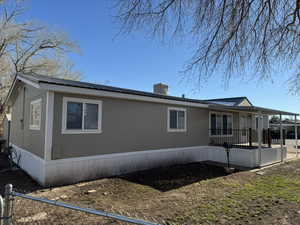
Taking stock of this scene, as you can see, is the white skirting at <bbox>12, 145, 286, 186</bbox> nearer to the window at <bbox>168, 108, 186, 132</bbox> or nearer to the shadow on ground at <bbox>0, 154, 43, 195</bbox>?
the shadow on ground at <bbox>0, 154, 43, 195</bbox>

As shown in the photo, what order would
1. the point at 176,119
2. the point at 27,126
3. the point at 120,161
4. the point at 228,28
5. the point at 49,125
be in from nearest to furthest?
the point at 228,28, the point at 49,125, the point at 120,161, the point at 27,126, the point at 176,119

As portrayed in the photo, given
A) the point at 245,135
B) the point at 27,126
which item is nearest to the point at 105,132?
the point at 27,126

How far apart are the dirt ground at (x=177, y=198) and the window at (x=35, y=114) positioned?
186 centimetres

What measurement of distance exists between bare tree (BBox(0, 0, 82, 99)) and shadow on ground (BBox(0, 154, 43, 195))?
44.6 ft

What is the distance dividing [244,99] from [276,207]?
14477 millimetres

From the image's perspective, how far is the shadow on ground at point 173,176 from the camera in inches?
249

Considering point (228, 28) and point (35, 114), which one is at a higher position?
point (228, 28)

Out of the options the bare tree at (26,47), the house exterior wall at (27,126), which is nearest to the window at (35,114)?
the house exterior wall at (27,126)

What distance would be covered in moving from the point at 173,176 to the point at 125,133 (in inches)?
97.8

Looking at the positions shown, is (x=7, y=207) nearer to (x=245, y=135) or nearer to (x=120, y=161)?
(x=120, y=161)

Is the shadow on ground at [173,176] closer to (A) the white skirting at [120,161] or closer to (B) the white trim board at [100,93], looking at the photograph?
(A) the white skirting at [120,161]

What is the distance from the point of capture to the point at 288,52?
15.7ft

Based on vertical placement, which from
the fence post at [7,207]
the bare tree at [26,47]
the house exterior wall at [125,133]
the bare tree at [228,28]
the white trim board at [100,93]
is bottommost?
the fence post at [7,207]

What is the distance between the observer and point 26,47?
19.1 meters
